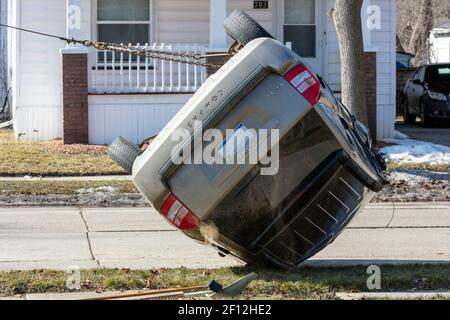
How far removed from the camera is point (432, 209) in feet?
44.2

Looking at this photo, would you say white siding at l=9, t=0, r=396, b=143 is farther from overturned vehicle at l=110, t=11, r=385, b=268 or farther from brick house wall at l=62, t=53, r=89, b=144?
overturned vehicle at l=110, t=11, r=385, b=268

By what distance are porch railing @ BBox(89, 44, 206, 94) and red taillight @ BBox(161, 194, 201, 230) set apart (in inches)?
438

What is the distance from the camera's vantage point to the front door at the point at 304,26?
21.2 metres

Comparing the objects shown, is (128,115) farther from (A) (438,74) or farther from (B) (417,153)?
(A) (438,74)

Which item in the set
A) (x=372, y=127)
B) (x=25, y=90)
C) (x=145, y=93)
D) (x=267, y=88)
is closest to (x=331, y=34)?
(x=372, y=127)

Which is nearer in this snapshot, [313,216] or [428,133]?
[313,216]

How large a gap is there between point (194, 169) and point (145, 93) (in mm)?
11766

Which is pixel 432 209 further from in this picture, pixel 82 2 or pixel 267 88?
pixel 82 2

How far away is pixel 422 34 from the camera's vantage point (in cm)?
4050

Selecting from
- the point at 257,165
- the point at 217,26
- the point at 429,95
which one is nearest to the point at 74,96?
the point at 217,26

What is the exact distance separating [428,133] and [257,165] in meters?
15.7

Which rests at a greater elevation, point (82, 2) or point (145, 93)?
point (82, 2)

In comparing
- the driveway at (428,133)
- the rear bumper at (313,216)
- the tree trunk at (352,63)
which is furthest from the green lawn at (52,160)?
the rear bumper at (313,216)
